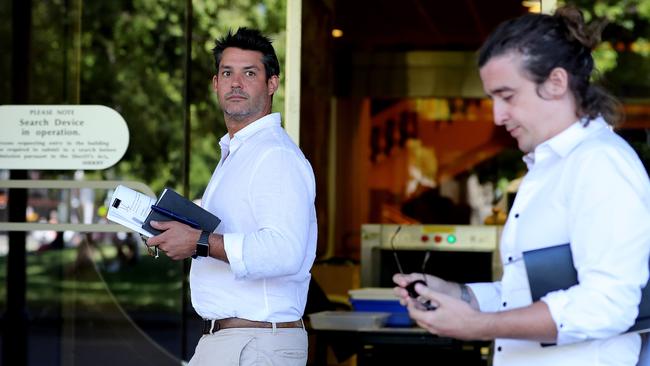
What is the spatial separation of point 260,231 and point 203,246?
15 centimetres

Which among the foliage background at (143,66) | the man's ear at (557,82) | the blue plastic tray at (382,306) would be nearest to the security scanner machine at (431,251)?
the foliage background at (143,66)

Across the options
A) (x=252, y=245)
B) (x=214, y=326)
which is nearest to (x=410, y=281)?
(x=252, y=245)

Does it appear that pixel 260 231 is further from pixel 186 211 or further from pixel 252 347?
pixel 252 347

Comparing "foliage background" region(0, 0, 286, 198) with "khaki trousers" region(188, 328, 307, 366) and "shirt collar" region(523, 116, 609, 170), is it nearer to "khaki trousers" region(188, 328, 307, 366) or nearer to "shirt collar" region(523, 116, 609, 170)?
"khaki trousers" region(188, 328, 307, 366)

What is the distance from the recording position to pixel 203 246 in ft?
9.15

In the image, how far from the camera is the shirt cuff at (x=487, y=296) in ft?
7.25

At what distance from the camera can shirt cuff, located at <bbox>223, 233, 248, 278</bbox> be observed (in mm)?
2752

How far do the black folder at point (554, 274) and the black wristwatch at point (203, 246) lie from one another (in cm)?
102

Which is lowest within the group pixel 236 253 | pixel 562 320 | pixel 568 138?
pixel 562 320

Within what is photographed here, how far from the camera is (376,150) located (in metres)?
10.8

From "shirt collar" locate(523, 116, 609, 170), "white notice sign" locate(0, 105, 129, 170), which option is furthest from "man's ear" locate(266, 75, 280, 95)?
"white notice sign" locate(0, 105, 129, 170)

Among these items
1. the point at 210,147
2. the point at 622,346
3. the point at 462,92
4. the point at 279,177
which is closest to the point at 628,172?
the point at 622,346

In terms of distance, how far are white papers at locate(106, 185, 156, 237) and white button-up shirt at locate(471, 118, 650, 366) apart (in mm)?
1087

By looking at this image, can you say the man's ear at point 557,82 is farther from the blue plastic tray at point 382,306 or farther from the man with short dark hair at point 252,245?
the blue plastic tray at point 382,306
